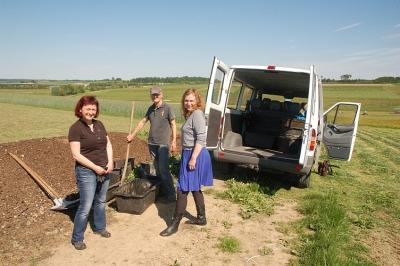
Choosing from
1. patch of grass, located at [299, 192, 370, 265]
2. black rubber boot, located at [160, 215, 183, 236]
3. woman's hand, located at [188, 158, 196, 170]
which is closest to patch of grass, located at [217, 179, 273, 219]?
patch of grass, located at [299, 192, 370, 265]

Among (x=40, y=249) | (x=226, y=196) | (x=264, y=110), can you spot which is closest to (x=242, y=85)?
(x=264, y=110)

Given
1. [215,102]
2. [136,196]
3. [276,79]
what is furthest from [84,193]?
[276,79]

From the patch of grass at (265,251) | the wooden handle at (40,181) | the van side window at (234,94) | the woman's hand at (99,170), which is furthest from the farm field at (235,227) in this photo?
the van side window at (234,94)

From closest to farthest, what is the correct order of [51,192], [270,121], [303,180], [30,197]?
1. [30,197]
2. [51,192]
3. [303,180]
4. [270,121]

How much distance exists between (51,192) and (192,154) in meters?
2.73

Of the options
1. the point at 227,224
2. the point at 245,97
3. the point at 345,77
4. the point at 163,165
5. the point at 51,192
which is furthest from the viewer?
the point at 345,77

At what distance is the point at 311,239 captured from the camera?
14.7 ft

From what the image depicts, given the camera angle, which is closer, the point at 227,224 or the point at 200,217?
the point at 200,217

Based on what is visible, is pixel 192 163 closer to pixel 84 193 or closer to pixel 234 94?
pixel 84 193


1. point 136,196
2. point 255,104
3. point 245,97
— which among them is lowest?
point 136,196

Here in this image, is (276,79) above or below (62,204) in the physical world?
above

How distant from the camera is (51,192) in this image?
217 inches

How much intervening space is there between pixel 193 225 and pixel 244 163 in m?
2.27

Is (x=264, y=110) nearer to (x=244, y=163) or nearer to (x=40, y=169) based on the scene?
(x=244, y=163)
